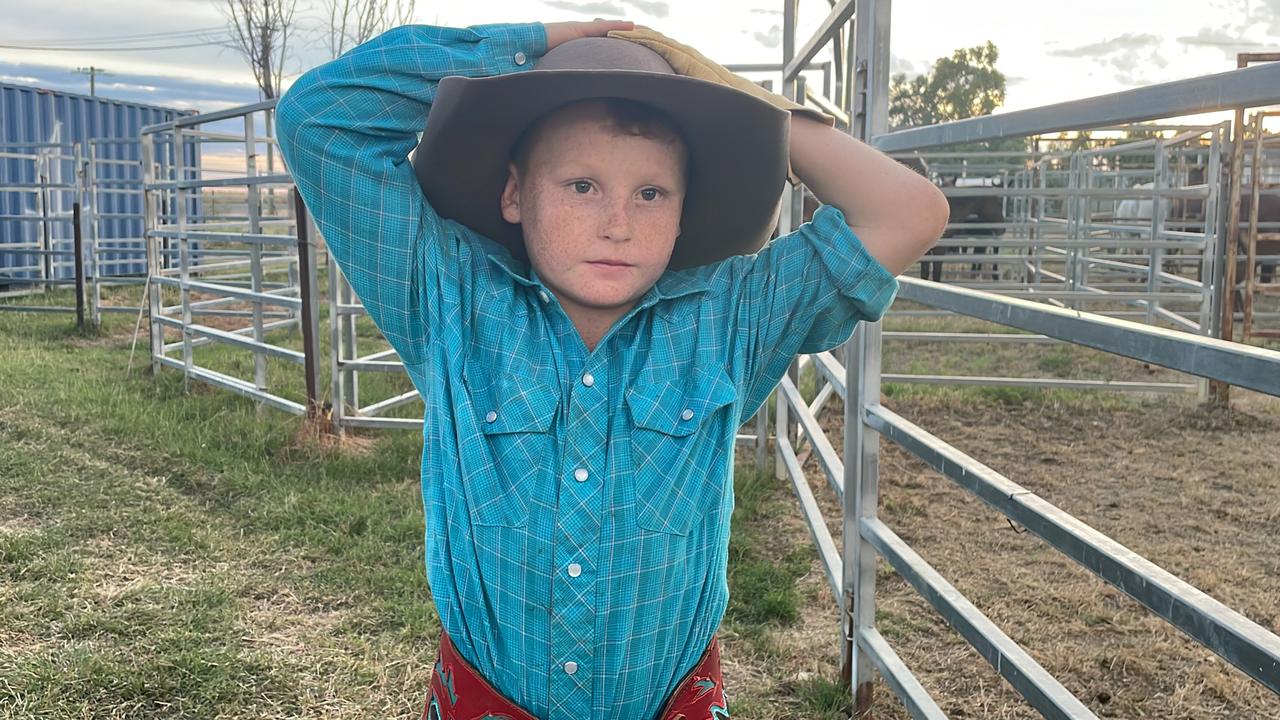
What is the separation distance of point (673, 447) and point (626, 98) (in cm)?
46

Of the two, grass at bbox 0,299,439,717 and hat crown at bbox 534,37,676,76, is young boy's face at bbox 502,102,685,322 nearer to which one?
hat crown at bbox 534,37,676,76

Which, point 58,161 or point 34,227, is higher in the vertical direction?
point 58,161

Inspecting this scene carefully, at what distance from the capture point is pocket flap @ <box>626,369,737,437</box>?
1.41 m

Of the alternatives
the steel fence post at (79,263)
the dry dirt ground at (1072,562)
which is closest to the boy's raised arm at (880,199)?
the dry dirt ground at (1072,562)

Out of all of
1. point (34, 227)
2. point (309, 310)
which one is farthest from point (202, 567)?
point (34, 227)

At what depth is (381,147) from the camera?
1.53 metres

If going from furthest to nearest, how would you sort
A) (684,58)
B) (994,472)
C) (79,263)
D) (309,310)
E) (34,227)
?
(34,227) < (79,263) < (309,310) < (994,472) < (684,58)

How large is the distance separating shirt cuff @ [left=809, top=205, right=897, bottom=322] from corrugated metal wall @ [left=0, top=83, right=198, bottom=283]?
41.2 feet

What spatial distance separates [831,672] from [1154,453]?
3119mm


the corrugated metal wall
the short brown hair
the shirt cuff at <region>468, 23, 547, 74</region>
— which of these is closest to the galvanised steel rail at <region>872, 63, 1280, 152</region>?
the short brown hair

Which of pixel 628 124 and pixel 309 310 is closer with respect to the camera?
pixel 628 124

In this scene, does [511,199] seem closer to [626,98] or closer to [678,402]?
[626,98]

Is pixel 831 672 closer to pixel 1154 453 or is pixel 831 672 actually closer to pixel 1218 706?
pixel 1218 706

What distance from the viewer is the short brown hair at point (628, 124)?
1.41 m
